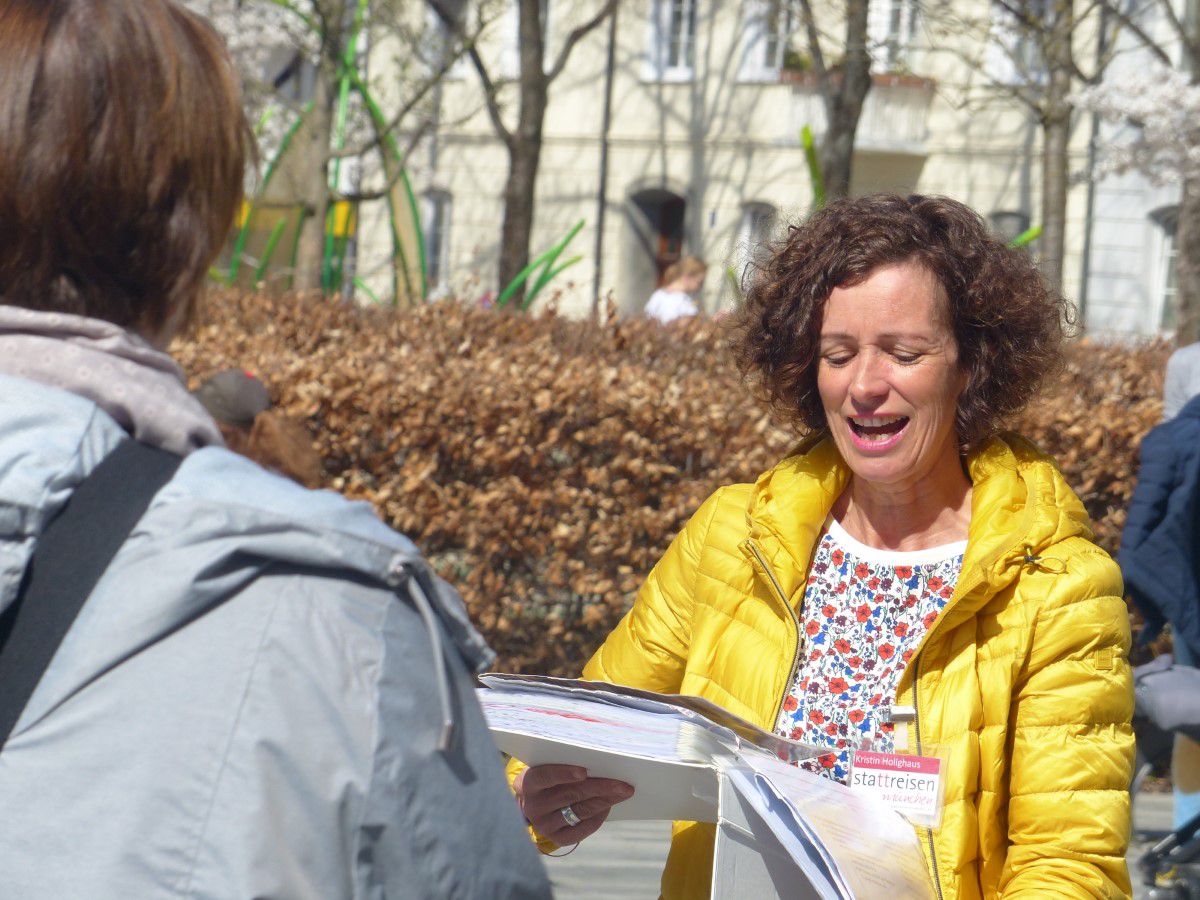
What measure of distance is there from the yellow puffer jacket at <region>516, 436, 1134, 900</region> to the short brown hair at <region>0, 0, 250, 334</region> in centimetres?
127

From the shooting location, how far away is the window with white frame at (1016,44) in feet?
51.4

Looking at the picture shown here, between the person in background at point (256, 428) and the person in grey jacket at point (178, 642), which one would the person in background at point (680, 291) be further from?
the person in grey jacket at point (178, 642)

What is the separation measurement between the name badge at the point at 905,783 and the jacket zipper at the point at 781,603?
0.59 feet

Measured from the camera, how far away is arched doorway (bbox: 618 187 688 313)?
2706cm

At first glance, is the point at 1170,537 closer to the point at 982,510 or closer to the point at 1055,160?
the point at 982,510

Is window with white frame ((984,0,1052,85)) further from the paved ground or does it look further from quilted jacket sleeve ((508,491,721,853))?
quilted jacket sleeve ((508,491,721,853))

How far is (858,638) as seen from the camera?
239 centimetres

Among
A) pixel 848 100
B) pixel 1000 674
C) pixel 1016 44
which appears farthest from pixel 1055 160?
pixel 1000 674

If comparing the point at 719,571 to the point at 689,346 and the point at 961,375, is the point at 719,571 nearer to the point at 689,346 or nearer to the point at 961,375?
the point at 961,375

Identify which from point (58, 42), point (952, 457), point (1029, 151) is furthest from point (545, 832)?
point (1029, 151)

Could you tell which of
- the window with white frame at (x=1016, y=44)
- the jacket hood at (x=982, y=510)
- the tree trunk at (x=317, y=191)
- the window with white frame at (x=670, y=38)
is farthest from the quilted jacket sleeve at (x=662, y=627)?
the window with white frame at (x=670, y=38)

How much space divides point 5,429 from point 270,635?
0.86 ft

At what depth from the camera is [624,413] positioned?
6.43m

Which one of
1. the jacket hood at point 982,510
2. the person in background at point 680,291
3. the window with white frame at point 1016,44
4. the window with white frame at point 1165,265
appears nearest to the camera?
the jacket hood at point 982,510
